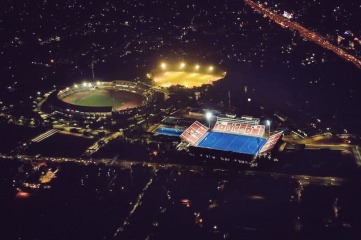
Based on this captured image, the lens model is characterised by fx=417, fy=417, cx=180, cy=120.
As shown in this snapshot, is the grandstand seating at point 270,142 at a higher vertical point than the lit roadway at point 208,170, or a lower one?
higher

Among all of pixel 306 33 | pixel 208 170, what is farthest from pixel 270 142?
pixel 306 33

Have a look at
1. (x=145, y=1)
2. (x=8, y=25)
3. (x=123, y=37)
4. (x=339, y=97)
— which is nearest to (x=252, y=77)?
(x=339, y=97)

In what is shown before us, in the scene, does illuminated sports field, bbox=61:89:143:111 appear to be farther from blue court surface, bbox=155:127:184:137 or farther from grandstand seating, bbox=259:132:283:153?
grandstand seating, bbox=259:132:283:153

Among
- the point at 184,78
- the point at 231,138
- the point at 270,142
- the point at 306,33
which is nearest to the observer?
the point at 270,142

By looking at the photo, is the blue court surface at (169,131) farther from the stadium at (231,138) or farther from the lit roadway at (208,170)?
the lit roadway at (208,170)

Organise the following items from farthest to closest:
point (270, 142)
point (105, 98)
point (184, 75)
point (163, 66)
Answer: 1. point (163, 66)
2. point (184, 75)
3. point (105, 98)
4. point (270, 142)

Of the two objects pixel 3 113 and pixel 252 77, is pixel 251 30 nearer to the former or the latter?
pixel 252 77

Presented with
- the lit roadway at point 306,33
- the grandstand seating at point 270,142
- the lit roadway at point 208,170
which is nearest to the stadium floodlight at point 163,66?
the lit roadway at point 306,33

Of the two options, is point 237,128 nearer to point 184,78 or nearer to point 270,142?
point 270,142
